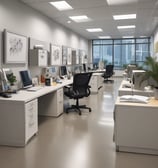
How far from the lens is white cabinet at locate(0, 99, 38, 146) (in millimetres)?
3014

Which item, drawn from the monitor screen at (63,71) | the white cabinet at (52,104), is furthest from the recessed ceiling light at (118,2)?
the monitor screen at (63,71)

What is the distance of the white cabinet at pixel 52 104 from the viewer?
15.0 feet

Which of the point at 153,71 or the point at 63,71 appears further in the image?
the point at 63,71

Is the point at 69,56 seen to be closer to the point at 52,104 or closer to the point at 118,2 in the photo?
the point at 118,2

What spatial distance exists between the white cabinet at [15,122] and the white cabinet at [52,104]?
1.46 m

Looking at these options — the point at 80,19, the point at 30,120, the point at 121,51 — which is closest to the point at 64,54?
the point at 80,19

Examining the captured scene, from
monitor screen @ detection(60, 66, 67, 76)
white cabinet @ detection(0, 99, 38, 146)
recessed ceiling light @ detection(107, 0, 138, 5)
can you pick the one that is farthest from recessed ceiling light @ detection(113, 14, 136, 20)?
white cabinet @ detection(0, 99, 38, 146)

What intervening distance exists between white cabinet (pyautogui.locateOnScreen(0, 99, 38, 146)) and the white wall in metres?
1.34

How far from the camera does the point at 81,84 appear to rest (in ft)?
16.2

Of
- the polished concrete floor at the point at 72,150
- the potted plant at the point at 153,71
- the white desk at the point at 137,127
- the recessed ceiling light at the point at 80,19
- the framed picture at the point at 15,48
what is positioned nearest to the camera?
the polished concrete floor at the point at 72,150

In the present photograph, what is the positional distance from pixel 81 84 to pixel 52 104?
2.86 ft

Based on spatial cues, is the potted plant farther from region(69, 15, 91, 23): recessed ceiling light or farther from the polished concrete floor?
region(69, 15, 91, 23): recessed ceiling light

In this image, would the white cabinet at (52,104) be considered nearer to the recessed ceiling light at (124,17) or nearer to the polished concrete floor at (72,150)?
the polished concrete floor at (72,150)

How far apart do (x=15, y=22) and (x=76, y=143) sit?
2.97m
